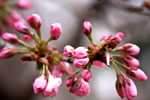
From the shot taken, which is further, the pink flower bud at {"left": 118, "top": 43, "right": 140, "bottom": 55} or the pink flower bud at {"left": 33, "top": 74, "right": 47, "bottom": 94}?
the pink flower bud at {"left": 118, "top": 43, "right": 140, "bottom": 55}

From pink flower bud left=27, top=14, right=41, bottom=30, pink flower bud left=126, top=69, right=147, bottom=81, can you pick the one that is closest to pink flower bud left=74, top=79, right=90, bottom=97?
pink flower bud left=126, top=69, right=147, bottom=81

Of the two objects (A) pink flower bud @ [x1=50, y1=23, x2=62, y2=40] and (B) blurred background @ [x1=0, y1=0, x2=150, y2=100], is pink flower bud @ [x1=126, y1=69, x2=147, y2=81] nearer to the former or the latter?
(A) pink flower bud @ [x1=50, y1=23, x2=62, y2=40]

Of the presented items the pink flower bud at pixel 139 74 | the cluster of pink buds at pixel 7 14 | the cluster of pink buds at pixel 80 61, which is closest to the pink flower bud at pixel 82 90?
the cluster of pink buds at pixel 80 61

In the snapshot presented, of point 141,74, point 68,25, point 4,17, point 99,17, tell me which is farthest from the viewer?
point 68,25

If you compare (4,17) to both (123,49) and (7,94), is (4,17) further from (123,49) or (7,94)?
(7,94)

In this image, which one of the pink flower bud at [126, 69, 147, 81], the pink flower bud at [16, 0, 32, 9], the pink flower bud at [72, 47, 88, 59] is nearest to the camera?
the pink flower bud at [72, 47, 88, 59]

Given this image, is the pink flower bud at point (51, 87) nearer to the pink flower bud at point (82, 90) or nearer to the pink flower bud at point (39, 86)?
the pink flower bud at point (39, 86)

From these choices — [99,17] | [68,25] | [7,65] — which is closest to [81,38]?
[68,25]

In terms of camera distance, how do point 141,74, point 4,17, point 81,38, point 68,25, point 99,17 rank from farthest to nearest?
1. point 68,25
2. point 81,38
3. point 99,17
4. point 4,17
5. point 141,74

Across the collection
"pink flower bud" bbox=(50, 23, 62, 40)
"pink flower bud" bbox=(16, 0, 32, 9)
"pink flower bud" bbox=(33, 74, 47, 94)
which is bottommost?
"pink flower bud" bbox=(33, 74, 47, 94)

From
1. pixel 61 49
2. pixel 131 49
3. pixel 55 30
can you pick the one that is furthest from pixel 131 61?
pixel 61 49
